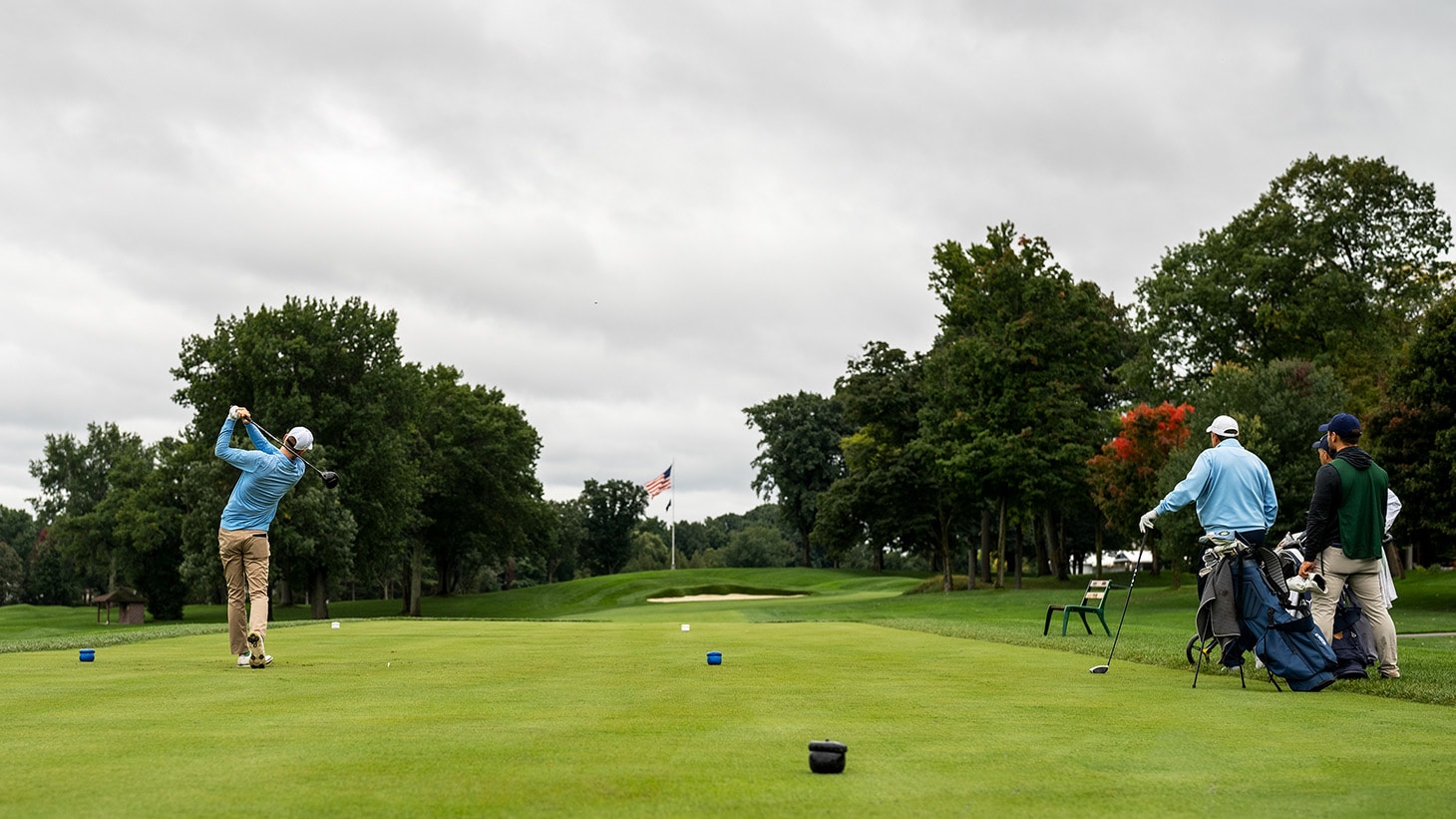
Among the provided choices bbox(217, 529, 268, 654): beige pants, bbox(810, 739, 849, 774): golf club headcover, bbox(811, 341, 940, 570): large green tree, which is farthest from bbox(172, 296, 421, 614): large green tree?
bbox(810, 739, 849, 774): golf club headcover

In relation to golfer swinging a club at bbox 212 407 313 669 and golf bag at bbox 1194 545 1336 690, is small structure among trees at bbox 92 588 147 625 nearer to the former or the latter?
golfer swinging a club at bbox 212 407 313 669

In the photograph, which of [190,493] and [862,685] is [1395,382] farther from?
[190,493]

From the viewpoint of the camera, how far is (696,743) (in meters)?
6.48

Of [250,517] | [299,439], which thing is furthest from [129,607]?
[299,439]

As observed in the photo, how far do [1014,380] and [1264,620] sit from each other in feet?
126

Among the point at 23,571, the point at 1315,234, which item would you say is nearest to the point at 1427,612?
the point at 1315,234

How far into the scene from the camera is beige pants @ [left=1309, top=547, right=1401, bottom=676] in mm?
11133

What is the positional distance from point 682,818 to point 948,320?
161 ft

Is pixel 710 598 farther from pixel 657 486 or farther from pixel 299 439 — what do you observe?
pixel 299 439

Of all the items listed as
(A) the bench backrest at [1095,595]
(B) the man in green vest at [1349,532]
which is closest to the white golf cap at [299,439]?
(B) the man in green vest at [1349,532]

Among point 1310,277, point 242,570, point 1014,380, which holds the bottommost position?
point 242,570

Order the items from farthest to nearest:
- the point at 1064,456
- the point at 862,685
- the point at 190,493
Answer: the point at 190,493, the point at 1064,456, the point at 862,685

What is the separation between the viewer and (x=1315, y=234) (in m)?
54.1

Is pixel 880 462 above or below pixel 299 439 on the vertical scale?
above
